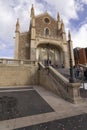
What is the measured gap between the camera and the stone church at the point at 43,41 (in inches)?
1019

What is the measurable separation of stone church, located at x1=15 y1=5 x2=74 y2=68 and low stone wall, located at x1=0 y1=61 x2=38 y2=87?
976cm

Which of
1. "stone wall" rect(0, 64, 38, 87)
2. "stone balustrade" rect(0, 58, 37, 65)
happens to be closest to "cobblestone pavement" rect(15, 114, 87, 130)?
"stone wall" rect(0, 64, 38, 87)

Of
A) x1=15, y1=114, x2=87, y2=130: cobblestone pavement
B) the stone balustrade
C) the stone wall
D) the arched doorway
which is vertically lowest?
x1=15, y1=114, x2=87, y2=130: cobblestone pavement

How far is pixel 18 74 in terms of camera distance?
45.8 feet

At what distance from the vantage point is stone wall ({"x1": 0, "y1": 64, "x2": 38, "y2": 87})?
13359 millimetres

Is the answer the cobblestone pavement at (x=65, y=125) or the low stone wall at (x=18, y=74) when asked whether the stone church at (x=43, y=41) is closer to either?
the low stone wall at (x=18, y=74)

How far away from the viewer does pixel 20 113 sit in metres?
5.20

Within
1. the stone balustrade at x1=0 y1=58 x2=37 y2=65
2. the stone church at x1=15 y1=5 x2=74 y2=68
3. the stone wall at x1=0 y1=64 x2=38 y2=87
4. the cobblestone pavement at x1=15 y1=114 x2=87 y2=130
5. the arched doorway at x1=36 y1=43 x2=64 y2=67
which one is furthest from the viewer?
the arched doorway at x1=36 y1=43 x2=64 y2=67

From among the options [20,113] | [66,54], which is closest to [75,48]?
[66,54]

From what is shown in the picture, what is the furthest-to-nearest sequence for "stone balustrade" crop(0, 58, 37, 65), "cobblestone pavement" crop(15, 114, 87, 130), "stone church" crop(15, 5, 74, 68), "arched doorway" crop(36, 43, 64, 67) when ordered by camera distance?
"arched doorway" crop(36, 43, 64, 67) → "stone church" crop(15, 5, 74, 68) → "stone balustrade" crop(0, 58, 37, 65) → "cobblestone pavement" crop(15, 114, 87, 130)

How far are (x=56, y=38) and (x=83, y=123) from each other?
2501cm

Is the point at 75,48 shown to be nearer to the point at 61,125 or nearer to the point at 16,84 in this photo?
the point at 16,84

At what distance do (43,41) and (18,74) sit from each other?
47.2 ft

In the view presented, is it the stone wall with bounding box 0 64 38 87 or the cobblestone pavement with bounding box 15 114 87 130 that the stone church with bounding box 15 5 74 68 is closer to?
the stone wall with bounding box 0 64 38 87
